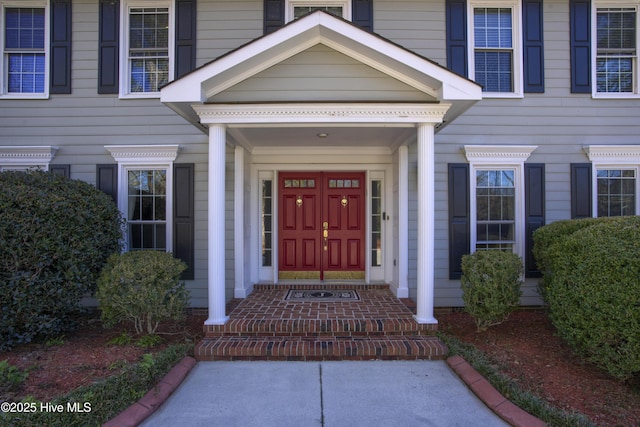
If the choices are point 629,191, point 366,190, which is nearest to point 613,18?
point 629,191

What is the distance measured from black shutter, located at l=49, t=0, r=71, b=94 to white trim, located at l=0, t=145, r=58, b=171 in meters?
1.03

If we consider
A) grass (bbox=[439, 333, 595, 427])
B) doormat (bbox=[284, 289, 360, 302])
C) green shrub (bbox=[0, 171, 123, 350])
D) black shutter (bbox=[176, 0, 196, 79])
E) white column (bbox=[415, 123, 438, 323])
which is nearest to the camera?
grass (bbox=[439, 333, 595, 427])

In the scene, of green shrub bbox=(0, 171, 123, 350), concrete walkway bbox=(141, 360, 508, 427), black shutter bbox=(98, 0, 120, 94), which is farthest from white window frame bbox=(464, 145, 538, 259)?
black shutter bbox=(98, 0, 120, 94)

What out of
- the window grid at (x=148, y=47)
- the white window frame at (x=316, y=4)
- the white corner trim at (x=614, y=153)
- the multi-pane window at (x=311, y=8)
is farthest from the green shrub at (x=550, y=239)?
the window grid at (x=148, y=47)

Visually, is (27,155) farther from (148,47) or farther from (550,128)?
(550,128)

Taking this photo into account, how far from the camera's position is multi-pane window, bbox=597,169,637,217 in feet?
21.2

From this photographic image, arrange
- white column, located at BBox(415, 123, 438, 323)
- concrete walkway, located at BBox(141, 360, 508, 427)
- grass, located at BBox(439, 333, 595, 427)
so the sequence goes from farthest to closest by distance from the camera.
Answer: white column, located at BBox(415, 123, 438, 323) < concrete walkway, located at BBox(141, 360, 508, 427) < grass, located at BBox(439, 333, 595, 427)

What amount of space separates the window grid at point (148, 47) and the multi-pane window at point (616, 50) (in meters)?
7.36

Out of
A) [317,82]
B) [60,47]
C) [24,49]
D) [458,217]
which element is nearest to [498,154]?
[458,217]

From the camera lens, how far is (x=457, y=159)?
20.8ft

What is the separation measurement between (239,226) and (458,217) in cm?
363

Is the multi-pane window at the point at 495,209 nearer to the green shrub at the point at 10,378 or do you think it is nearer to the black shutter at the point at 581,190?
the black shutter at the point at 581,190

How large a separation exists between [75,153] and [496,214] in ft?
23.6

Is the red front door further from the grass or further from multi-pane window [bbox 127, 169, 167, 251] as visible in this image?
the grass
